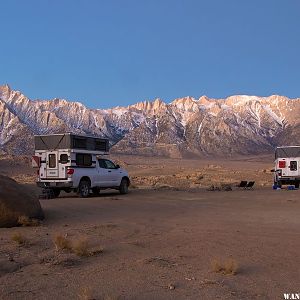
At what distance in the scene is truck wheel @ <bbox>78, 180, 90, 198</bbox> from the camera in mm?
23875


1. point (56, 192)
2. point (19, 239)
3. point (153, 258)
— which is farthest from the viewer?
point (56, 192)

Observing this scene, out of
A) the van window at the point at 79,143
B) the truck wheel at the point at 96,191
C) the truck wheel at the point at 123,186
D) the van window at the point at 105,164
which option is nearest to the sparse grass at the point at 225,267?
the van window at the point at 79,143

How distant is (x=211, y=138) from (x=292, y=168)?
157374 mm

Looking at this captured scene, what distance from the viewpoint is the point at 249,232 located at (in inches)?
484

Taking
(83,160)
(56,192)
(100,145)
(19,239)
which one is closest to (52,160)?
(83,160)

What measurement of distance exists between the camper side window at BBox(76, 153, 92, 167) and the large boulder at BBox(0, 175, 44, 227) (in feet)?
30.7

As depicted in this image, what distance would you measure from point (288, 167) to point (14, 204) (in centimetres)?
2231

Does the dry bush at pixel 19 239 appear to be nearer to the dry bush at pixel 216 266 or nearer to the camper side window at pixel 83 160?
the dry bush at pixel 216 266

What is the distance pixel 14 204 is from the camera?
13250 mm

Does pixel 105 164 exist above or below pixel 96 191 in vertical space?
above

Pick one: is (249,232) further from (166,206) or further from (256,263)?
(166,206)

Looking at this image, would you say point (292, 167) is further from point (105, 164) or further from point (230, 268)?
point (230, 268)

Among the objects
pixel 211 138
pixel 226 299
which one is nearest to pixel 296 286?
pixel 226 299

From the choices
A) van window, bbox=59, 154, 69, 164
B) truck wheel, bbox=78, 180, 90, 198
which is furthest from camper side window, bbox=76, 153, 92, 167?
truck wheel, bbox=78, 180, 90, 198
